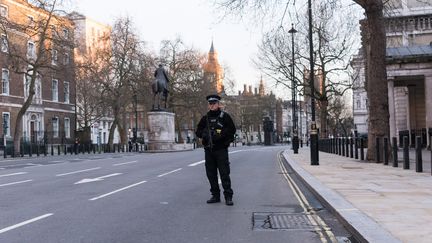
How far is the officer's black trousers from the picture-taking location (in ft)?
32.2

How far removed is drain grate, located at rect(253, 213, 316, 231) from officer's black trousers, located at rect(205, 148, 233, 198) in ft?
3.72

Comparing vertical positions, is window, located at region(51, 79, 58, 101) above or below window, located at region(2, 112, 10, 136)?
above

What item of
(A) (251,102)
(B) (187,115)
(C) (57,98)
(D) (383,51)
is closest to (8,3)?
(C) (57,98)

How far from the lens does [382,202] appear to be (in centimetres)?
931

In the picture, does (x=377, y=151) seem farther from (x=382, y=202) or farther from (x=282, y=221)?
(x=282, y=221)

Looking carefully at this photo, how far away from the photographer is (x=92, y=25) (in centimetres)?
Answer: 10275

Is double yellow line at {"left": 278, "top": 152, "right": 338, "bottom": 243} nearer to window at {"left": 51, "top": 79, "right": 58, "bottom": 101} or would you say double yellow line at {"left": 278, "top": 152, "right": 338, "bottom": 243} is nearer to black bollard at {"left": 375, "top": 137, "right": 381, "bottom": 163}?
black bollard at {"left": 375, "top": 137, "right": 381, "bottom": 163}

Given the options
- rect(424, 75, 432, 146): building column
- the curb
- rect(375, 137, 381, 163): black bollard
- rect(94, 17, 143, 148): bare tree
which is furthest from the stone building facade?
rect(94, 17, 143, 148): bare tree

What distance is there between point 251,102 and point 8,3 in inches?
2962

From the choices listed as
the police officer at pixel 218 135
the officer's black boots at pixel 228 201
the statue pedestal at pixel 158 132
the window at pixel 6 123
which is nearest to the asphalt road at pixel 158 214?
the officer's black boots at pixel 228 201

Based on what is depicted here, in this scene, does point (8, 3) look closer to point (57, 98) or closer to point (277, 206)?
point (57, 98)

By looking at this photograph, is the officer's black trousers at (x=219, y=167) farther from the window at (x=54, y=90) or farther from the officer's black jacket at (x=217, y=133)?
the window at (x=54, y=90)

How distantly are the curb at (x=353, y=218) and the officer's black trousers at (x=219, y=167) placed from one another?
185cm

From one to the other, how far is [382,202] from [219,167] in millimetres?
2986
